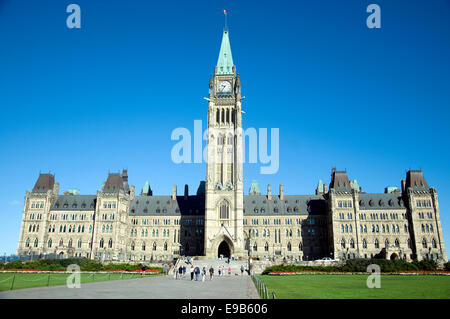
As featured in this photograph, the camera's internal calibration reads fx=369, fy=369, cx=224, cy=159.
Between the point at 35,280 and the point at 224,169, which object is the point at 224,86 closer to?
the point at 224,169

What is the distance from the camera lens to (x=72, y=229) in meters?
92.4

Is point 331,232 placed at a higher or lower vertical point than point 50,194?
lower

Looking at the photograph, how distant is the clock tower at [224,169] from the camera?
81.9 meters

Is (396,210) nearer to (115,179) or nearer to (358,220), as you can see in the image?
→ (358,220)

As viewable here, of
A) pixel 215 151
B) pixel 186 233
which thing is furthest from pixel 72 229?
pixel 215 151

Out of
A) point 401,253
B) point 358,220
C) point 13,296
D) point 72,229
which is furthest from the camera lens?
point 72,229

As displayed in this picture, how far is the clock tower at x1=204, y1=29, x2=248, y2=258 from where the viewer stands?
8188 centimetres

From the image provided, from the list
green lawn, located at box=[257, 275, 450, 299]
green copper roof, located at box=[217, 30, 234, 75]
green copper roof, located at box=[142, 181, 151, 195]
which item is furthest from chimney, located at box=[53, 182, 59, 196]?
green lawn, located at box=[257, 275, 450, 299]

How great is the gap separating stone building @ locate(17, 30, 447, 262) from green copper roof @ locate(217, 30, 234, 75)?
27 centimetres

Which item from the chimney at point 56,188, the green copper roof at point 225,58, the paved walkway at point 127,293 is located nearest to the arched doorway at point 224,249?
the green copper roof at point 225,58

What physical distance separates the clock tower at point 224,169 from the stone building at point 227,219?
0.75 feet

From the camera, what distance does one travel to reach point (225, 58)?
100438 mm

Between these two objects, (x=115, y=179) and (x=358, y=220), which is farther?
(x=115, y=179)
